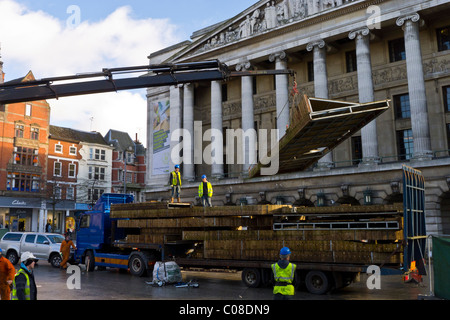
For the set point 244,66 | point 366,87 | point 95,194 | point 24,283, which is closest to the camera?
point 24,283

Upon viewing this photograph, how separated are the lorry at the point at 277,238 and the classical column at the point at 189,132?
20.2 meters

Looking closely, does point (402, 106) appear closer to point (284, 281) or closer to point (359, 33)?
point (359, 33)

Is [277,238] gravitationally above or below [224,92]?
below

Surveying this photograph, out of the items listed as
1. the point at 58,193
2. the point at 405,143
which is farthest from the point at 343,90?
the point at 58,193

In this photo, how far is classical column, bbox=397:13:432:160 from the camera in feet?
92.9

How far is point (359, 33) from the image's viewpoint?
3177 centimetres

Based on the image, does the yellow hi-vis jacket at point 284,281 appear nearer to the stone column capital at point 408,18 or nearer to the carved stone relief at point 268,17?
the stone column capital at point 408,18

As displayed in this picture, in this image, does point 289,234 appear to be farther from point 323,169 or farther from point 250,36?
point 250,36

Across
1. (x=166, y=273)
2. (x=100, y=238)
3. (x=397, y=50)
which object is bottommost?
(x=166, y=273)

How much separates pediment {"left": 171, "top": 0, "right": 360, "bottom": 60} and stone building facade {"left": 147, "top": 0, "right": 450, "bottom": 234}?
86mm

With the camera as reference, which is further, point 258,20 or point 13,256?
point 258,20

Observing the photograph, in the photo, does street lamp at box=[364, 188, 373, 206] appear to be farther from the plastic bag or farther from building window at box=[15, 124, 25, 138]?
building window at box=[15, 124, 25, 138]

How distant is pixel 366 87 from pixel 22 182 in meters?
47.1

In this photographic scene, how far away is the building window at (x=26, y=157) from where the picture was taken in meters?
57.2
